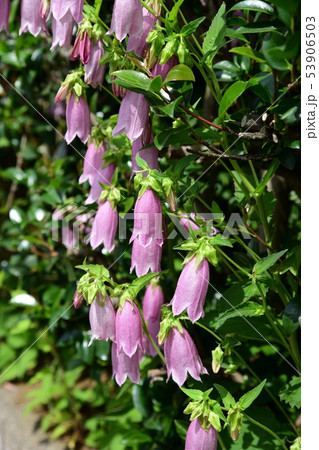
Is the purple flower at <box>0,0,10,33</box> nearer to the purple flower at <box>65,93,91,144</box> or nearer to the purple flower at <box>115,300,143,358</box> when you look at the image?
the purple flower at <box>65,93,91,144</box>

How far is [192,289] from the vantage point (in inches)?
41.6

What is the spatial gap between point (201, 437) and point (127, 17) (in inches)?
29.1

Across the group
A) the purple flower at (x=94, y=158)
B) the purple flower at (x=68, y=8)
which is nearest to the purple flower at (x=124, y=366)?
the purple flower at (x=94, y=158)

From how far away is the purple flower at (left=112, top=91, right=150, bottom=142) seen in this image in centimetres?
110

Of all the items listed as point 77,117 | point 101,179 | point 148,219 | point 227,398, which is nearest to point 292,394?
point 227,398

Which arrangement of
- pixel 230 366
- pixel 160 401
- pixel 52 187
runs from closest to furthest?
pixel 230 366 < pixel 160 401 < pixel 52 187

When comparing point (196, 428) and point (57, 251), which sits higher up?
point (57, 251)

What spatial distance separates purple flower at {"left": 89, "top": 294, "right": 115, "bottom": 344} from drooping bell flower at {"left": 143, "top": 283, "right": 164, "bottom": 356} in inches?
11.0

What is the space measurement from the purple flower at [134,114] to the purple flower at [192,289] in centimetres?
26
